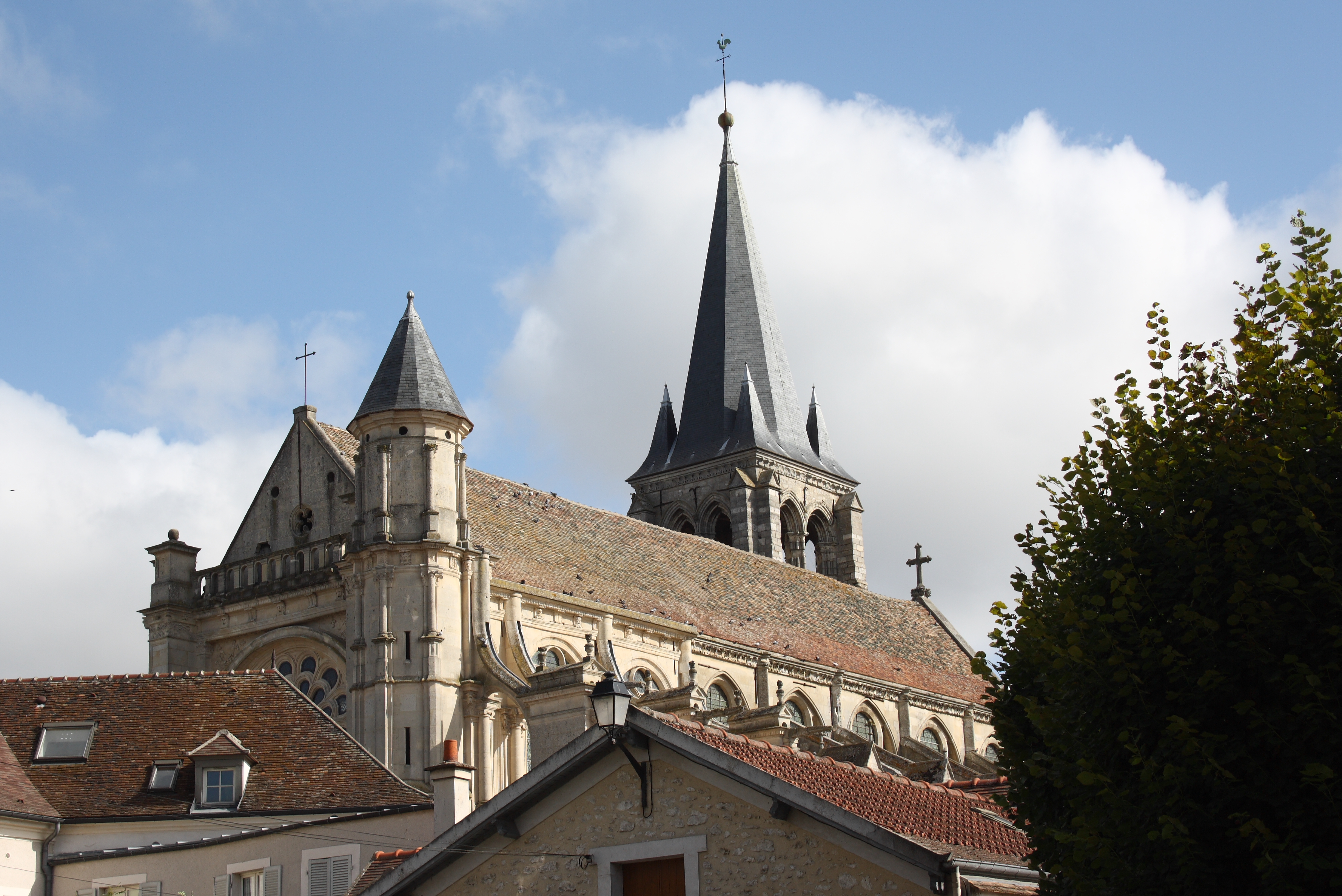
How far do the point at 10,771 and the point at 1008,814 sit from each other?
13.6 meters

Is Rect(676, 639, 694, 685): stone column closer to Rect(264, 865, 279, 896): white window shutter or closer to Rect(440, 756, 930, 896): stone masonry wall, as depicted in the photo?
Rect(264, 865, 279, 896): white window shutter

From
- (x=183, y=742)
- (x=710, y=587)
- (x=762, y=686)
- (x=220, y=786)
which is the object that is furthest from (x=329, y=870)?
(x=710, y=587)

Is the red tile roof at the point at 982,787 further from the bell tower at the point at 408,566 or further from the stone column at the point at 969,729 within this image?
the stone column at the point at 969,729

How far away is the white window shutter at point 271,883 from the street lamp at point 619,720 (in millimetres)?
7214

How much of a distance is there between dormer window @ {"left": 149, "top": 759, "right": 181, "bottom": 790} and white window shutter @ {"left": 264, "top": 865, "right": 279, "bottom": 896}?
3.02m

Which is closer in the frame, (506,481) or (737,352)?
(506,481)

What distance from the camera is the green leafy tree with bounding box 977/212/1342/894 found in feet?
31.3

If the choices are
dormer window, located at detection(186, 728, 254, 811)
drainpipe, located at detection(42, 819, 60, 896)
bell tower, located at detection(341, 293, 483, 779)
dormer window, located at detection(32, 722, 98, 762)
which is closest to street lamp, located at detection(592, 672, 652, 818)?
dormer window, located at detection(186, 728, 254, 811)

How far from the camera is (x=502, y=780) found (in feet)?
96.1

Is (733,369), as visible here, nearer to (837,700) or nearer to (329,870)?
(837,700)

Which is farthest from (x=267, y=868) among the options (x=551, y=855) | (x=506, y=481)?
(x=506, y=481)

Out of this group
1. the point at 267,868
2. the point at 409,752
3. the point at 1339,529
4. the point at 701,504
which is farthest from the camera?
the point at 701,504

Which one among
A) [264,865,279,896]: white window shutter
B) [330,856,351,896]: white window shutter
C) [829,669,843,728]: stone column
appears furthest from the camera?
[829,669,843,728]: stone column

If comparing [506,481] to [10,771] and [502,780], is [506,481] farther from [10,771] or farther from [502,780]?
[10,771]
